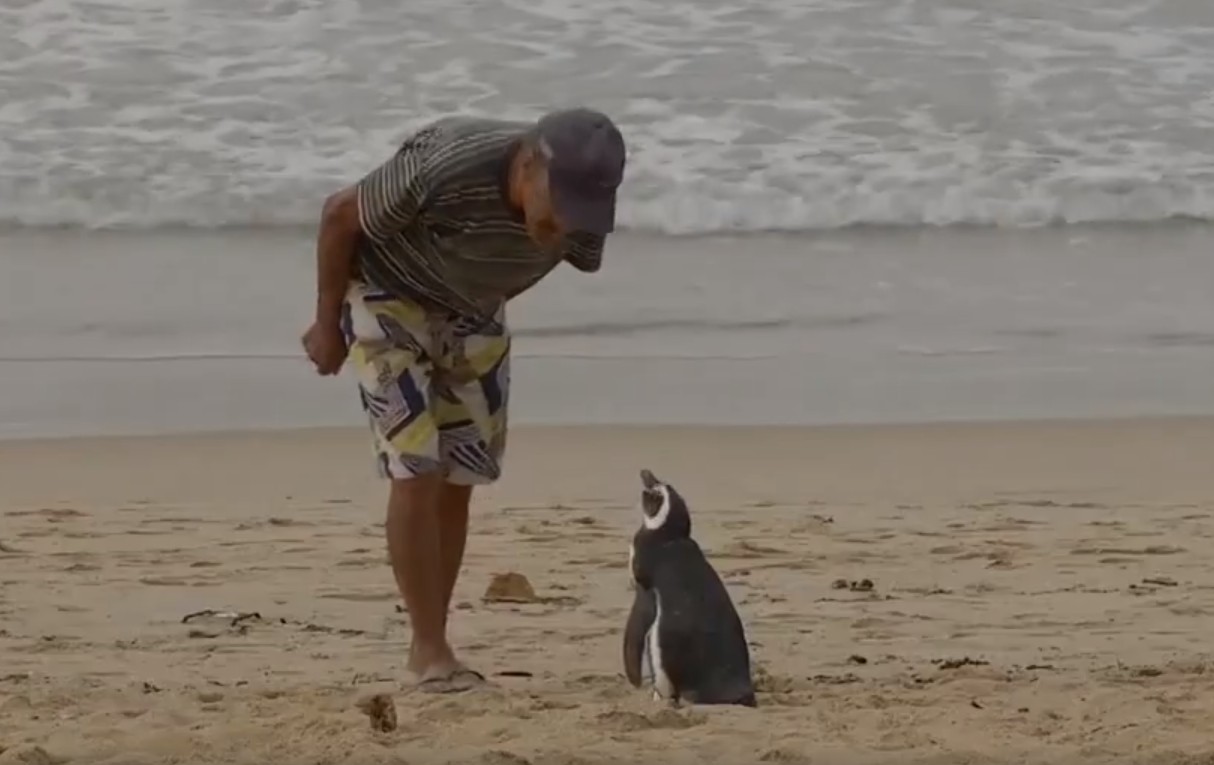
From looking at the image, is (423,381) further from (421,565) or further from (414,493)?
(421,565)

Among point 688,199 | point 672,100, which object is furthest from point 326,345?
point 672,100

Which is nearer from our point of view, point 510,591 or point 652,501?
point 652,501

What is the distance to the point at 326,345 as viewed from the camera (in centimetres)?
451

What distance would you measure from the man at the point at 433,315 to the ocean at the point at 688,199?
304 cm

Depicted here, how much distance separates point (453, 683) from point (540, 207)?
1087 millimetres

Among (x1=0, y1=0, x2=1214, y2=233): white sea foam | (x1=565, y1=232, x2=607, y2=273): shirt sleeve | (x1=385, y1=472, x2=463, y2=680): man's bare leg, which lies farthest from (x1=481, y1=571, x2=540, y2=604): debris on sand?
(x1=0, y1=0, x2=1214, y2=233): white sea foam

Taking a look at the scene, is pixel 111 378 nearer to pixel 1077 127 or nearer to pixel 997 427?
pixel 997 427

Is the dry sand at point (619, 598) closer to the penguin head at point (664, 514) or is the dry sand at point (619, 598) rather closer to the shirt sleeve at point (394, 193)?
the penguin head at point (664, 514)

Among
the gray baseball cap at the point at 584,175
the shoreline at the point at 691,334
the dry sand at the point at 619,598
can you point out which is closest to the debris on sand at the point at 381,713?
the dry sand at the point at 619,598

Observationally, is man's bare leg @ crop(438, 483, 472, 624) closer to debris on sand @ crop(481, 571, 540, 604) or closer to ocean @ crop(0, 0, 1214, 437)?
debris on sand @ crop(481, 571, 540, 604)

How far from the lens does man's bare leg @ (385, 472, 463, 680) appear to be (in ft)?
14.9

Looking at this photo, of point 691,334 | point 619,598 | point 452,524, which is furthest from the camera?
point 691,334

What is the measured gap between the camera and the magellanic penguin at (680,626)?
4.25 meters

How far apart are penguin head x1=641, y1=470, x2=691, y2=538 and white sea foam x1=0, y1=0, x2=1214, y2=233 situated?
20.5 ft
